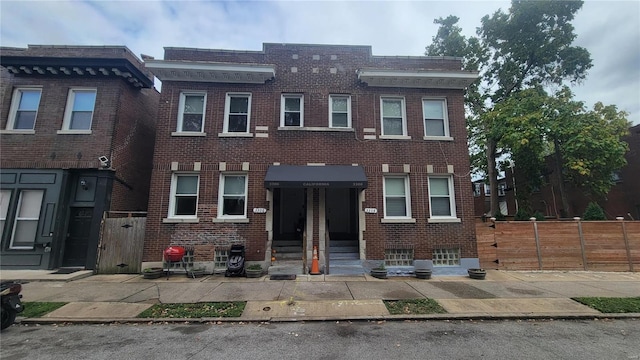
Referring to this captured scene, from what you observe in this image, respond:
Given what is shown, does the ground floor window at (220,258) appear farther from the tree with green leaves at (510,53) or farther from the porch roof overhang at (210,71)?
the tree with green leaves at (510,53)

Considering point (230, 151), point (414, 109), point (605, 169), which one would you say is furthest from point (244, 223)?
point (605, 169)

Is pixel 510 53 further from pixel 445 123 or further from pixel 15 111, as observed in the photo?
pixel 15 111

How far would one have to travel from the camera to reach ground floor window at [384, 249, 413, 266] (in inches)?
409

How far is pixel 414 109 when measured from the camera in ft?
37.0

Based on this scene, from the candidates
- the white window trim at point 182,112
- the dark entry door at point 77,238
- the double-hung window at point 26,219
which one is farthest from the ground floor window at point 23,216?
the white window trim at point 182,112

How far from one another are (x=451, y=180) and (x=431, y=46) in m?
15.0

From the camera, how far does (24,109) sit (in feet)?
35.3

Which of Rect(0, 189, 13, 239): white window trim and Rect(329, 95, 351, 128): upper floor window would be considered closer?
Rect(0, 189, 13, 239): white window trim

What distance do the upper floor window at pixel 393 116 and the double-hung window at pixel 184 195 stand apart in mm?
7679

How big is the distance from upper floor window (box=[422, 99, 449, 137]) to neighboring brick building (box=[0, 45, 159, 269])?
1189 centimetres

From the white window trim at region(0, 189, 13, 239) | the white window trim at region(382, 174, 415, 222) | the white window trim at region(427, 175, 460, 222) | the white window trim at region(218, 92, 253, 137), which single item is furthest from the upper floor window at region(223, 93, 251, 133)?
the white window trim at region(0, 189, 13, 239)

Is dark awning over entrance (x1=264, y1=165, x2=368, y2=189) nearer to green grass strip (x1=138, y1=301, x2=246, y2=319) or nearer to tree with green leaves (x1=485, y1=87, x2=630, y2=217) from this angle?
green grass strip (x1=138, y1=301, x2=246, y2=319)

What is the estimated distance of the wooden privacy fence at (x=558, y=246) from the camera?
417 inches

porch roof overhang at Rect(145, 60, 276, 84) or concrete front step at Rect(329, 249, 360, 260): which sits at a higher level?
porch roof overhang at Rect(145, 60, 276, 84)
